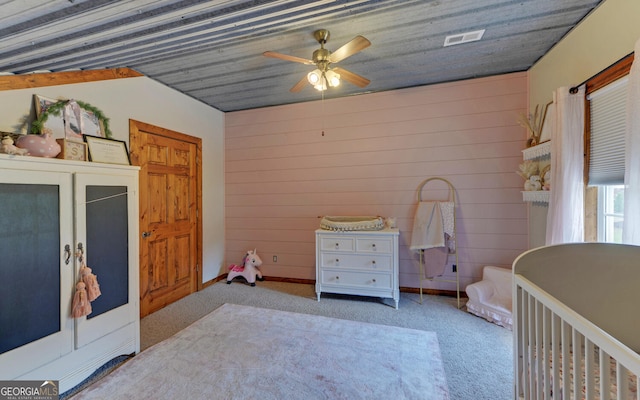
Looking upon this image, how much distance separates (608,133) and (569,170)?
1.04 feet

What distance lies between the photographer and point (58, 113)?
6.93ft

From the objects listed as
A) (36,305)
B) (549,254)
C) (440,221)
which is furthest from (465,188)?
(36,305)

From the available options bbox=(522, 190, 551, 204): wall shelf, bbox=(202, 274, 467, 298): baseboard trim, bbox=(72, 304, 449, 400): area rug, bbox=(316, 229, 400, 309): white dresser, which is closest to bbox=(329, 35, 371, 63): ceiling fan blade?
bbox=(316, 229, 400, 309): white dresser

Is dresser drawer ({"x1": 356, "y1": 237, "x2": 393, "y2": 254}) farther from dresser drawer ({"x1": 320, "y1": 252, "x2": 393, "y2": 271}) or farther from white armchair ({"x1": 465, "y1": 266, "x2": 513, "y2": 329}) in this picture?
white armchair ({"x1": 465, "y1": 266, "x2": 513, "y2": 329})

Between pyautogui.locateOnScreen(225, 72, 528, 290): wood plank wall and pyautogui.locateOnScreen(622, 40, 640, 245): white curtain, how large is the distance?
173cm

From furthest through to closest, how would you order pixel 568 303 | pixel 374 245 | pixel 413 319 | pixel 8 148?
pixel 374 245
pixel 413 319
pixel 8 148
pixel 568 303

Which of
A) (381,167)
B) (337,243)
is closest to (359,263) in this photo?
(337,243)

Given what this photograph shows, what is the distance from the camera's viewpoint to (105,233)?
1972mm

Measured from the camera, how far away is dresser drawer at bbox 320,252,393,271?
3.01 m

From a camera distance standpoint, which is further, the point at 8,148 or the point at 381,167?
the point at 381,167

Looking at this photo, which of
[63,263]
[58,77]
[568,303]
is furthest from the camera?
[58,77]

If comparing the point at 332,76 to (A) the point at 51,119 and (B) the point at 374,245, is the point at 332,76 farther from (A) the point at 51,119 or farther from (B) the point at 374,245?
(A) the point at 51,119

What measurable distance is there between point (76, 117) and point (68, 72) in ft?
1.32

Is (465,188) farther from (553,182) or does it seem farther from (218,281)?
(218,281)
